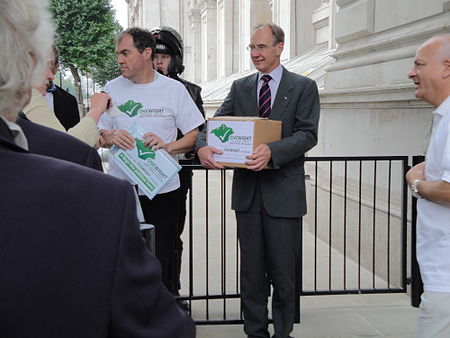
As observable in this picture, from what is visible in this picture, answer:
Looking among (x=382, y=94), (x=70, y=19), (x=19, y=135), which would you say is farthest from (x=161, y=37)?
(x=70, y=19)

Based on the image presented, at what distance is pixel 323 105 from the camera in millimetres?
8430

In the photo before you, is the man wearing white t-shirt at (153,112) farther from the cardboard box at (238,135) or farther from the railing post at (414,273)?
the railing post at (414,273)

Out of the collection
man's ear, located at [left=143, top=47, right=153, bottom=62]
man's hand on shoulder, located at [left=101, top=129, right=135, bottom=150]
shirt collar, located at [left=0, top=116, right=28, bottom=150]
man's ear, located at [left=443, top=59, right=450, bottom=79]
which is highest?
man's ear, located at [left=143, top=47, right=153, bottom=62]

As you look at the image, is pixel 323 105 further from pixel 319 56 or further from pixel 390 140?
pixel 319 56

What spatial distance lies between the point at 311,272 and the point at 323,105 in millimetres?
2626

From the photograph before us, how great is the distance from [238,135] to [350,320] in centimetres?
203

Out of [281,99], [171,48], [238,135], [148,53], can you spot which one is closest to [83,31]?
[171,48]

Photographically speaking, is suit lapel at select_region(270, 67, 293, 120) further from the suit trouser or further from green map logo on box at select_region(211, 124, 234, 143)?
the suit trouser

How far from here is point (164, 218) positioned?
439cm

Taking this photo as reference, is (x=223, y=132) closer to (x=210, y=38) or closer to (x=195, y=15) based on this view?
(x=210, y=38)

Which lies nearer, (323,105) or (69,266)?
(69,266)

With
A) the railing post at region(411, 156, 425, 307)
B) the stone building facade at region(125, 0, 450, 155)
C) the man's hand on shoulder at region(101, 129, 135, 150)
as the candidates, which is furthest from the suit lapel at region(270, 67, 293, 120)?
the stone building facade at region(125, 0, 450, 155)

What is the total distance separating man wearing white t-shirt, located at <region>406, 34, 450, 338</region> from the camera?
2.85 meters

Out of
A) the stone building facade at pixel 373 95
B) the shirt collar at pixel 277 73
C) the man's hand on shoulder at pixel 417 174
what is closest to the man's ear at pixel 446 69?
the man's hand on shoulder at pixel 417 174
